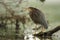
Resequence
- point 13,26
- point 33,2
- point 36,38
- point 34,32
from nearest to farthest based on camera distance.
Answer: point 36,38
point 34,32
point 13,26
point 33,2

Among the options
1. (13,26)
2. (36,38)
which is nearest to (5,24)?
(13,26)

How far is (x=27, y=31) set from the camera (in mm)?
3795

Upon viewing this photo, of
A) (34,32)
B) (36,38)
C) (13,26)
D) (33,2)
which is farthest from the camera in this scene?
(33,2)

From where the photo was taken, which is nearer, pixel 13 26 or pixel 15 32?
pixel 15 32

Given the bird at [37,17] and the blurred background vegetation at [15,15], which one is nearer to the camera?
the bird at [37,17]

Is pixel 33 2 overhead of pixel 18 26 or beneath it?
overhead

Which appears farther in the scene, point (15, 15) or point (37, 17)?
point (15, 15)

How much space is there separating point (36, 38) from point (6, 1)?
999mm

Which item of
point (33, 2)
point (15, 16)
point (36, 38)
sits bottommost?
point (36, 38)

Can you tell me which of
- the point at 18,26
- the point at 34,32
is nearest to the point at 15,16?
the point at 18,26

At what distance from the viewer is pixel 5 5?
4074 millimetres

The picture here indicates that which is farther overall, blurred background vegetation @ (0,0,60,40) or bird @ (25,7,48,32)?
blurred background vegetation @ (0,0,60,40)

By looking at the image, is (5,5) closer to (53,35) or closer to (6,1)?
(6,1)

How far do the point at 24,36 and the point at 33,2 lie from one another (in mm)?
972
